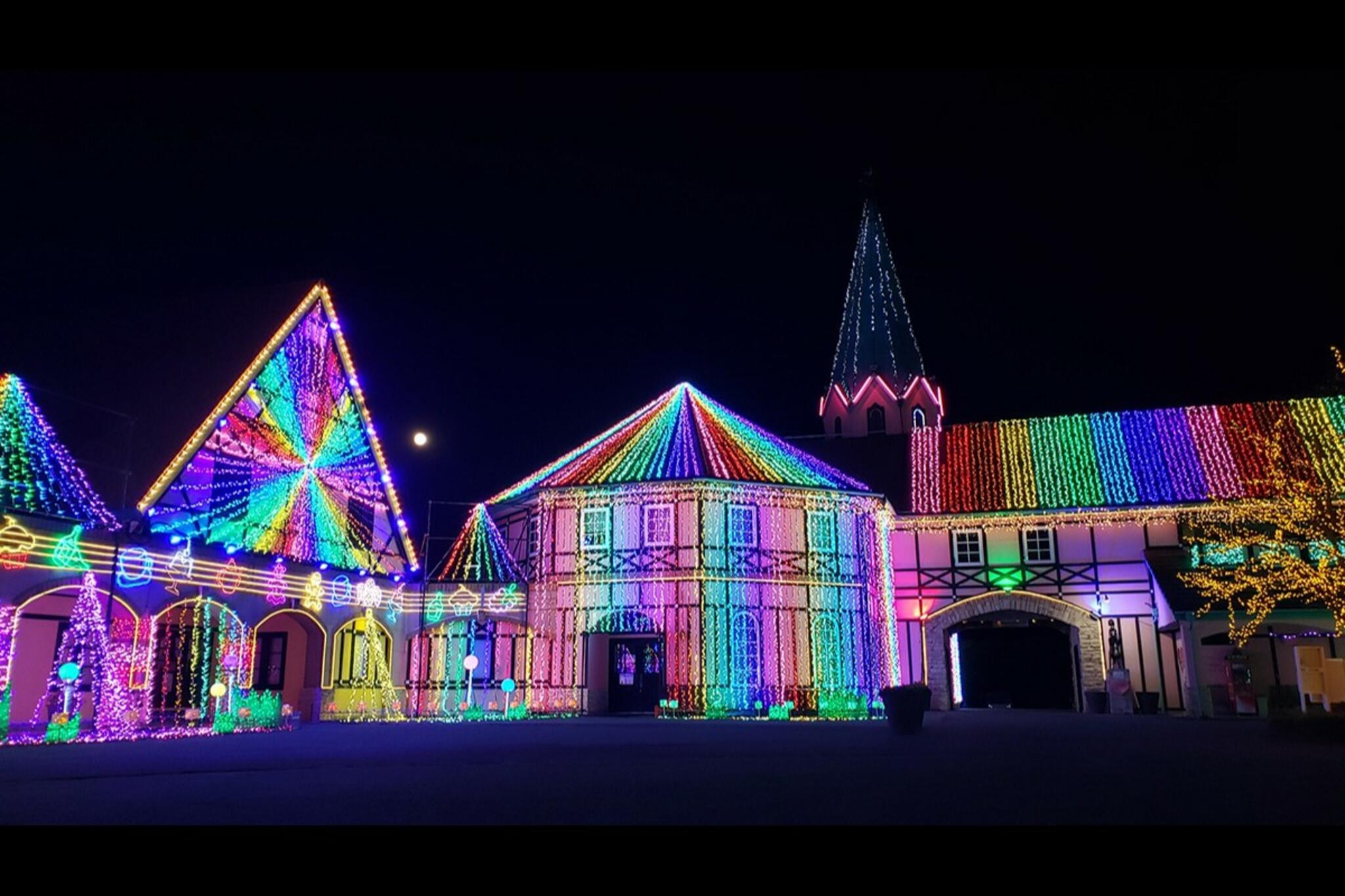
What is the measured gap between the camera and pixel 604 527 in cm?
2434

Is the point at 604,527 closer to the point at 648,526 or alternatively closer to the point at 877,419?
the point at 648,526

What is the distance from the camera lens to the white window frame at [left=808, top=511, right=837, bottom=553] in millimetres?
24473

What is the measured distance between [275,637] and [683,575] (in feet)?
31.4

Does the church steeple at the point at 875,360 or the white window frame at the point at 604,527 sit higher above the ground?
the church steeple at the point at 875,360

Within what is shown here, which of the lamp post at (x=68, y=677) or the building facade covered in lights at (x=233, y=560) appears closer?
the lamp post at (x=68, y=677)

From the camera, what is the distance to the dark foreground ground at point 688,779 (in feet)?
21.2

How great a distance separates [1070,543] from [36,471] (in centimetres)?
2348

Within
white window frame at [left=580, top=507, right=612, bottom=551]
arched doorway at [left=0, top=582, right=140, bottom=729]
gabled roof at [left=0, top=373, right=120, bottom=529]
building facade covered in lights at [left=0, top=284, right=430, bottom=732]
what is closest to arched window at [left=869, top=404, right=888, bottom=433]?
white window frame at [left=580, top=507, right=612, bottom=551]

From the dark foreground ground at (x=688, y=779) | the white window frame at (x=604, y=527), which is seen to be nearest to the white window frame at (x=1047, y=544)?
the white window frame at (x=604, y=527)

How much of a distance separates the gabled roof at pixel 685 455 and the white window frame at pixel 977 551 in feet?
9.87

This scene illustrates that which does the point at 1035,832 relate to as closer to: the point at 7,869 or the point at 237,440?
the point at 7,869

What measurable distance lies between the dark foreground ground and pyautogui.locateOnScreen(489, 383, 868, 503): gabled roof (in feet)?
32.8

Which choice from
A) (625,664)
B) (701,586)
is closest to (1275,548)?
(701,586)

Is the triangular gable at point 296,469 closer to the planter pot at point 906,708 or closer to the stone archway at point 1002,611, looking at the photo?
the planter pot at point 906,708
